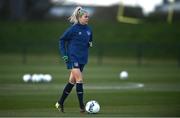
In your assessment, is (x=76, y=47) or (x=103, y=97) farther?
(x=103, y=97)

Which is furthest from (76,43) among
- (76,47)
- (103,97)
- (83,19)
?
(103,97)

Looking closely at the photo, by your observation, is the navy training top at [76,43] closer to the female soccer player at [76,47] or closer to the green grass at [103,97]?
the female soccer player at [76,47]

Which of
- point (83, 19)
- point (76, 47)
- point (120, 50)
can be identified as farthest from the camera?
point (120, 50)

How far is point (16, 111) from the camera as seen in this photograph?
15.4 meters

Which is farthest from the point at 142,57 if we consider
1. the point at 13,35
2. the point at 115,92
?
the point at 115,92

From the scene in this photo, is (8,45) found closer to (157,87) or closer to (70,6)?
(70,6)

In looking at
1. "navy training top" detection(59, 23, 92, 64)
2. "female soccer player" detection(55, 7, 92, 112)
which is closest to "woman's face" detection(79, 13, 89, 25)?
"female soccer player" detection(55, 7, 92, 112)

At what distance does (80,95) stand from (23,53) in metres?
26.2

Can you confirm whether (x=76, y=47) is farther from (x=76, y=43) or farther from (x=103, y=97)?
(x=103, y=97)

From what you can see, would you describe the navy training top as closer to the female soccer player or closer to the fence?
the female soccer player

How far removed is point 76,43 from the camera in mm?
15320

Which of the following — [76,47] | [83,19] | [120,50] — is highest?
[83,19]

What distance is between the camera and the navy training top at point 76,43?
15.3m

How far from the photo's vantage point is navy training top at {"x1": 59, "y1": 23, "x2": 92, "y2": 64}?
15281 mm
